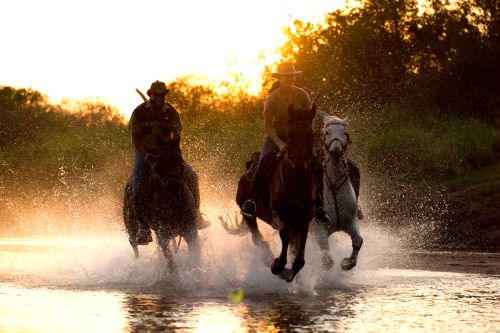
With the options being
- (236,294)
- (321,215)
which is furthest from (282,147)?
(236,294)

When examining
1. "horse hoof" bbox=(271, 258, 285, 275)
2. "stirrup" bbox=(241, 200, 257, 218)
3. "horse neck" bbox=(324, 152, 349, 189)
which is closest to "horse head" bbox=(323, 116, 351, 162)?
"horse neck" bbox=(324, 152, 349, 189)

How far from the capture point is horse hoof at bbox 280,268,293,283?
50.6 feet

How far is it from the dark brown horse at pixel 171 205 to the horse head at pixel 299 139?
257 centimetres

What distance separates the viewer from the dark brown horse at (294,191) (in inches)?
564

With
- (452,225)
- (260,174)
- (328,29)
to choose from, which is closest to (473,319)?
(260,174)

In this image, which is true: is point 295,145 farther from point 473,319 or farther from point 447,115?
point 447,115

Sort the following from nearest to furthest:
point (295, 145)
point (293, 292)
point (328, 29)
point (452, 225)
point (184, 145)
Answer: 1. point (295, 145)
2. point (293, 292)
3. point (452, 225)
4. point (184, 145)
5. point (328, 29)

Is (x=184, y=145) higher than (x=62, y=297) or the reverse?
higher

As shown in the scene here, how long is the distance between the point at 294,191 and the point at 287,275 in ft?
3.90

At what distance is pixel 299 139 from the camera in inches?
562

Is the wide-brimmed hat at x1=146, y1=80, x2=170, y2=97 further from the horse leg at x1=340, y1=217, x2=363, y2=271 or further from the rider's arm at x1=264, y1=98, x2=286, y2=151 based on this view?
the horse leg at x1=340, y1=217, x2=363, y2=271

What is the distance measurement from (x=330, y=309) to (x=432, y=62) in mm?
58399

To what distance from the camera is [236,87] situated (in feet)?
237

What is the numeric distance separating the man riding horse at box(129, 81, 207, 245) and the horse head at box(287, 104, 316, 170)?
2.97 m
